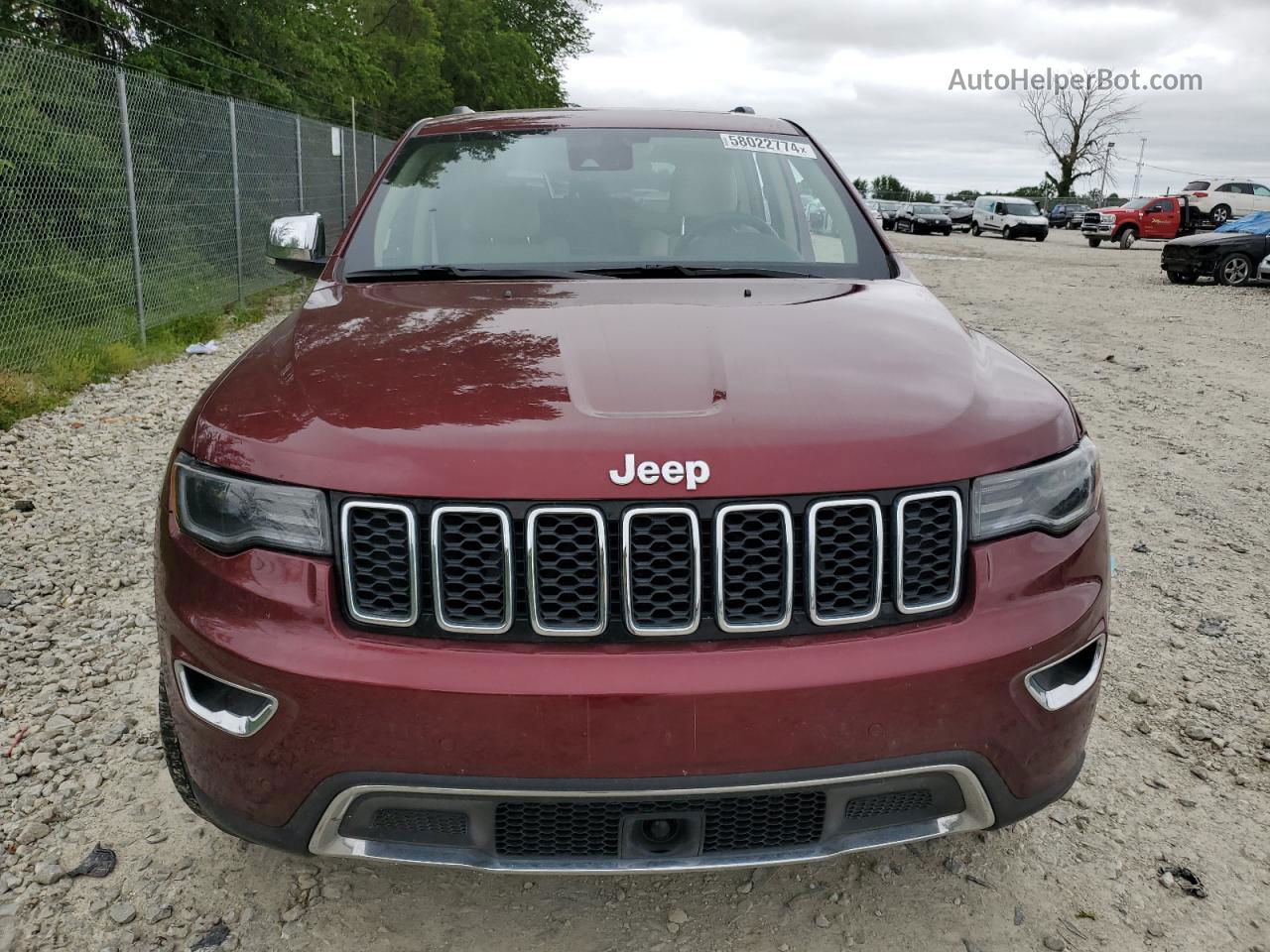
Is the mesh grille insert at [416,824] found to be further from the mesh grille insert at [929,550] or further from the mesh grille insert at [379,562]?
the mesh grille insert at [929,550]

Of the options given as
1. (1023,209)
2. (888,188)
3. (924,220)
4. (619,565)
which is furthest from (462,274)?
(888,188)

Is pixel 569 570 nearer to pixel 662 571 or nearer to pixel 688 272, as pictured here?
pixel 662 571

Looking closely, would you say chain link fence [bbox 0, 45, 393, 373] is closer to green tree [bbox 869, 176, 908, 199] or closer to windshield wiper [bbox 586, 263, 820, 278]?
windshield wiper [bbox 586, 263, 820, 278]

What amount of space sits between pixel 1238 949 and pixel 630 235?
7.60ft

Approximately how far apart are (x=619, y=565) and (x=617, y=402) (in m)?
0.32

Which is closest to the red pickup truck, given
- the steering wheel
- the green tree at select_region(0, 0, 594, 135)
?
the green tree at select_region(0, 0, 594, 135)

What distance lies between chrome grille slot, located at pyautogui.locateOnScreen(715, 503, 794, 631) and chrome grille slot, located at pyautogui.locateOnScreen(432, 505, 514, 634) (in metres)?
0.37

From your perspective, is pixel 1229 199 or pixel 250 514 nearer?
pixel 250 514

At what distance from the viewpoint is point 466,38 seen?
35.3m

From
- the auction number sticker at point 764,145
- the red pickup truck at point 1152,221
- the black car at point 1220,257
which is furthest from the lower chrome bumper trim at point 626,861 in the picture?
the red pickup truck at point 1152,221

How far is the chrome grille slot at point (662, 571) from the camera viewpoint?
1.80m

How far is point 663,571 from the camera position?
1822 millimetres

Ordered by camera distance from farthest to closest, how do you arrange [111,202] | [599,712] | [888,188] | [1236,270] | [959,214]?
[888,188]
[959,214]
[1236,270]
[111,202]
[599,712]

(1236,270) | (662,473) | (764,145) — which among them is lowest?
(1236,270)
